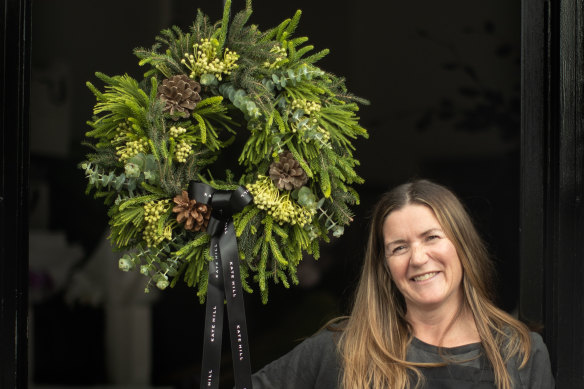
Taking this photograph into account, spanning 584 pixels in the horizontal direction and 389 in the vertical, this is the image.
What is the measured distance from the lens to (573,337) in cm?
230

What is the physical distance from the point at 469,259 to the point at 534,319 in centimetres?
37

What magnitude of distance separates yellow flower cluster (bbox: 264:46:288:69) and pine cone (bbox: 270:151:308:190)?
25 cm

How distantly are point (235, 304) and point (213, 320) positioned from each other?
0.08 metres

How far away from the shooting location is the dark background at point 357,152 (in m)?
2.62

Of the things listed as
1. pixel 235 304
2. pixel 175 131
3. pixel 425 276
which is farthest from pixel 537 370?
pixel 175 131

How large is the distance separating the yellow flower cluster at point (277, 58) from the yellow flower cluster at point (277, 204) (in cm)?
31

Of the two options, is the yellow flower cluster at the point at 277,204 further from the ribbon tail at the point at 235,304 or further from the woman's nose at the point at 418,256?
the woman's nose at the point at 418,256

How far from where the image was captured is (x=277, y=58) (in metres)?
2.05

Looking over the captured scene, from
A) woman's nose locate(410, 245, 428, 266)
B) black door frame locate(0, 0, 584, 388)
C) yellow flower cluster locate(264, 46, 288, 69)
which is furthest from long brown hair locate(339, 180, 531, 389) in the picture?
yellow flower cluster locate(264, 46, 288, 69)

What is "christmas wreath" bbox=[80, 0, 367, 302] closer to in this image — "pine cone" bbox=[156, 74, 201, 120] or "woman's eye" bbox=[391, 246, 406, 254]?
"pine cone" bbox=[156, 74, 201, 120]

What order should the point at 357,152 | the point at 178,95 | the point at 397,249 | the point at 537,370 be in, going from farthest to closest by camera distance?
the point at 357,152, the point at 397,249, the point at 537,370, the point at 178,95

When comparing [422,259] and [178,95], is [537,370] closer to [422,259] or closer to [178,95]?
[422,259]

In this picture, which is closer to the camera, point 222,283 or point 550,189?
point 222,283

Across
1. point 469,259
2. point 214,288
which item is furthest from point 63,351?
point 469,259
